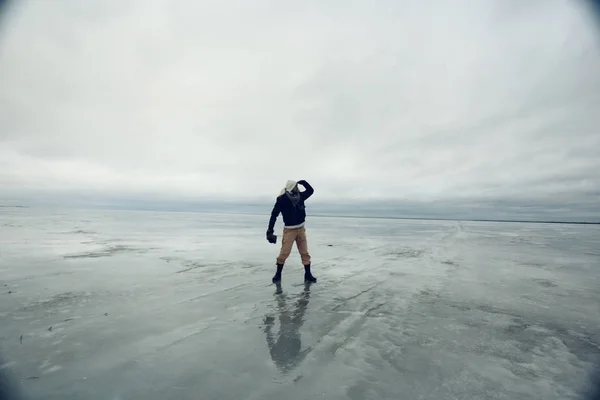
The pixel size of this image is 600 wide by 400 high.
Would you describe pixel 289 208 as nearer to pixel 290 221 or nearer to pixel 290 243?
pixel 290 221

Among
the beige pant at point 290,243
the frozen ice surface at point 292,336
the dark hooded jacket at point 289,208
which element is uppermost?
the dark hooded jacket at point 289,208

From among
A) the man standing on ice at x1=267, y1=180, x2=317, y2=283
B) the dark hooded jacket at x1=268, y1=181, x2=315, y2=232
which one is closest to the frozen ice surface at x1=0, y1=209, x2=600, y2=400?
the man standing on ice at x1=267, y1=180, x2=317, y2=283

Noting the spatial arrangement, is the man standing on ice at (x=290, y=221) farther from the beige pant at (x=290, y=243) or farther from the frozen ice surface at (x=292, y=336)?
the frozen ice surface at (x=292, y=336)

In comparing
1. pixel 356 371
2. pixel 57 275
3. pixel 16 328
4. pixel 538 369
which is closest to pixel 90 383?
pixel 16 328

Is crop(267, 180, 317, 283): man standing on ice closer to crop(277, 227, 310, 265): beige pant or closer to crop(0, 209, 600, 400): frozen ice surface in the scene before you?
crop(277, 227, 310, 265): beige pant

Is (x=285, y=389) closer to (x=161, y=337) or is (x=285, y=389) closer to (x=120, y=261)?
(x=161, y=337)

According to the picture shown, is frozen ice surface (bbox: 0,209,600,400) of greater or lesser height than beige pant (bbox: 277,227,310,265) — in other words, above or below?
below

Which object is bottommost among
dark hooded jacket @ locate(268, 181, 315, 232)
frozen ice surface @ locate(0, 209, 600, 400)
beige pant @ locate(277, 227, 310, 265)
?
frozen ice surface @ locate(0, 209, 600, 400)

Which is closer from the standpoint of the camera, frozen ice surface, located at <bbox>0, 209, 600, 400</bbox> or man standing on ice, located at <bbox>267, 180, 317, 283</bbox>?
frozen ice surface, located at <bbox>0, 209, 600, 400</bbox>

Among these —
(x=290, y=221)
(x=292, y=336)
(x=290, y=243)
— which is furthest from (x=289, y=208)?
(x=292, y=336)

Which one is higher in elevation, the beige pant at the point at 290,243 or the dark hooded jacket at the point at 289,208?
the dark hooded jacket at the point at 289,208

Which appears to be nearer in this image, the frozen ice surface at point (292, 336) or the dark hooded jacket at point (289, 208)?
the frozen ice surface at point (292, 336)

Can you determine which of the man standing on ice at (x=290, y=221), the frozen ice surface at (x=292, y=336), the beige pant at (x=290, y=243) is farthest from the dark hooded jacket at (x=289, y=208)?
the frozen ice surface at (x=292, y=336)

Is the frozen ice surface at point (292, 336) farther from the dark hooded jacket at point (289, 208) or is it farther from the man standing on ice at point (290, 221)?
the dark hooded jacket at point (289, 208)
